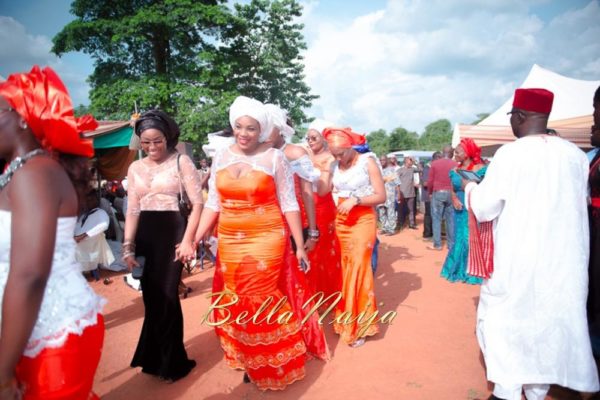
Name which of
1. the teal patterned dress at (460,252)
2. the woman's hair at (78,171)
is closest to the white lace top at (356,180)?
the teal patterned dress at (460,252)

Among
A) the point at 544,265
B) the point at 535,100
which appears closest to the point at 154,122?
the point at 535,100

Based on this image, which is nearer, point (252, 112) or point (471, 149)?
point (252, 112)

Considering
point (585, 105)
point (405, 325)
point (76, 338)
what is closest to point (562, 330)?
point (405, 325)

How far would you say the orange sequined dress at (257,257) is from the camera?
2.81 m

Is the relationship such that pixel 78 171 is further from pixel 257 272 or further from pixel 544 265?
pixel 544 265

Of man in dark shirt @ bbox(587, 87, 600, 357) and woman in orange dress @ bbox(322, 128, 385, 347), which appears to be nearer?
man in dark shirt @ bbox(587, 87, 600, 357)

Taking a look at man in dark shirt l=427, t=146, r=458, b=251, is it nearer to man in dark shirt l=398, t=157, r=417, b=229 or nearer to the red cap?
man in dark shirt l=398, t=157, r=417, b=229

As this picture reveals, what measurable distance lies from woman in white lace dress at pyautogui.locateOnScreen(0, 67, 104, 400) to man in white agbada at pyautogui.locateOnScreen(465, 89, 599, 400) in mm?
2468

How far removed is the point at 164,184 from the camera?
3.04 metres

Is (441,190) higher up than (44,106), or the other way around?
(44,106)

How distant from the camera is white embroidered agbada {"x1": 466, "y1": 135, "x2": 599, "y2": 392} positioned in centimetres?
233

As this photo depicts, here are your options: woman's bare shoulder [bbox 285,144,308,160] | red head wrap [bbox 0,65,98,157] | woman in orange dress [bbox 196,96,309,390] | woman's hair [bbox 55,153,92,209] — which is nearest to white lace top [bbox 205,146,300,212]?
woman in orange dress [bbox 196,96,309,390]

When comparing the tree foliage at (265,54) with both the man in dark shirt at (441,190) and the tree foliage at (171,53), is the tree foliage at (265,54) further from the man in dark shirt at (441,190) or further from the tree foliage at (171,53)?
the man in dark shirt at (441,190)

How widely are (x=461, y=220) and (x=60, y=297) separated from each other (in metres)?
6.01
